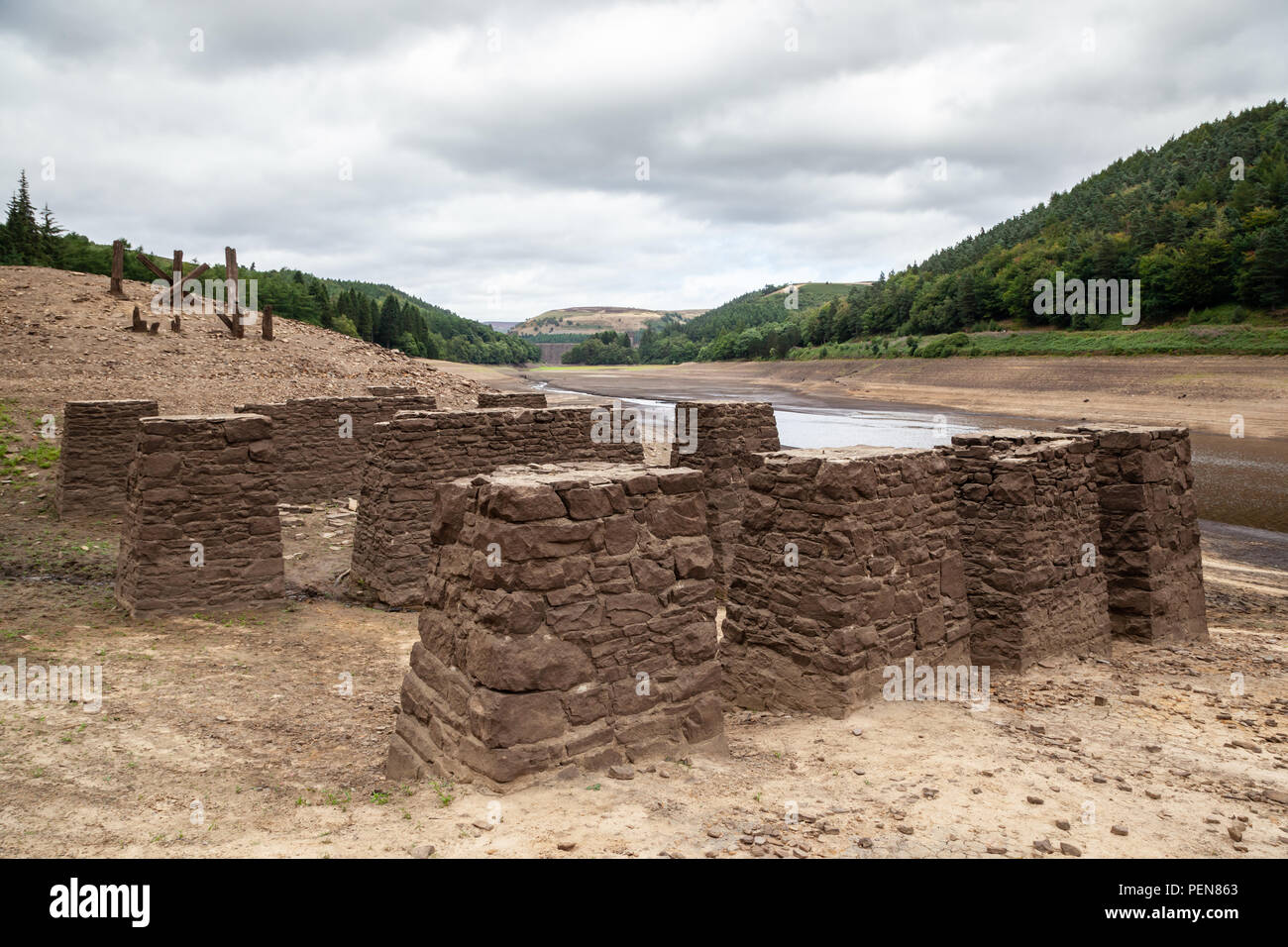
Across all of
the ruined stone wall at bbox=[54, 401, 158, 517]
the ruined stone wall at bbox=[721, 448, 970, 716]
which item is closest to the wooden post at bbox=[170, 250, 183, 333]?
the ruined stone wall at bbox=[54, 401, 158, 517]

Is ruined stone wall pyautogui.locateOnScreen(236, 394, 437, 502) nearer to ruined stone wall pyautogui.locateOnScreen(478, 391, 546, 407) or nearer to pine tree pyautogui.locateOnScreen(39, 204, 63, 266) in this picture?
ruined stone wall pyautogui.locateOnScreen(478, 391, 546, 407)

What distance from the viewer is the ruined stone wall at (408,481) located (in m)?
11.7

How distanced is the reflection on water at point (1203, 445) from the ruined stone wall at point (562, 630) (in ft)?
39.3

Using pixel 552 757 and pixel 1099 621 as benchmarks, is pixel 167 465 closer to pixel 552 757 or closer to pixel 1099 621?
pixel 552 757

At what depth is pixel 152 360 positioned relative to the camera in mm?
27547

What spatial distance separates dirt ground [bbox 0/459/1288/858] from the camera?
466 cm

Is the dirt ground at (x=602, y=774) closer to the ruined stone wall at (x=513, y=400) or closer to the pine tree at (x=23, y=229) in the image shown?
the ruined stone wall at (x=513, y=400)

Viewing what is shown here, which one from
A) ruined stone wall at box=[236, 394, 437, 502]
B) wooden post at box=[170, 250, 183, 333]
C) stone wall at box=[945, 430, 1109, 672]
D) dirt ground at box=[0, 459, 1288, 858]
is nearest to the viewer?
dirt ground at box=[0, 459, 1288, 858]

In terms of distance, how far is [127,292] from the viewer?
3609 centimetres

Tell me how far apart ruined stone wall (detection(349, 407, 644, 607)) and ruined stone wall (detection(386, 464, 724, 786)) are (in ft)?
19.1

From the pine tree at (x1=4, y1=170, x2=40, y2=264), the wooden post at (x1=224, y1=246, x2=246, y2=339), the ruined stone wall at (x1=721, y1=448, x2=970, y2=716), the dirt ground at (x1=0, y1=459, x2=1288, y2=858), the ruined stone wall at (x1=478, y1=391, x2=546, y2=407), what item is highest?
the pine tree at (x1=4, y1=170, x2=40, y2=264)

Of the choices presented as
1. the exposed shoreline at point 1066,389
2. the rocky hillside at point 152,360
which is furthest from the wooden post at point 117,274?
the exposed shoreline at point 1066,389

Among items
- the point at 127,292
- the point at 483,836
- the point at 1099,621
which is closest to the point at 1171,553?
the point at 1099,621

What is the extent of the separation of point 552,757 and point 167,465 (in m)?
7.56
